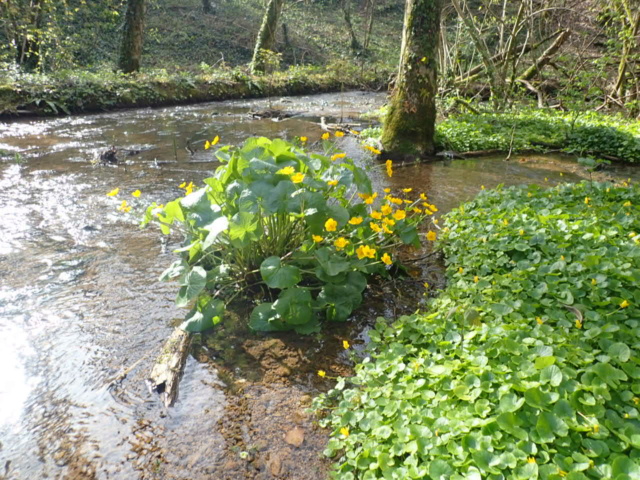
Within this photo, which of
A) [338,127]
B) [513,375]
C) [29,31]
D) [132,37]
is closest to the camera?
[513,375]

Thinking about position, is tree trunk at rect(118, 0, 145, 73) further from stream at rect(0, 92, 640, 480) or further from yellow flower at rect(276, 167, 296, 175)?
yellow flower at rect(276, 167, 296, 175)

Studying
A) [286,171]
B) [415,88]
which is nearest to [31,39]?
[415,88]

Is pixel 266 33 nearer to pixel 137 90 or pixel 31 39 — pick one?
pixel 137 90

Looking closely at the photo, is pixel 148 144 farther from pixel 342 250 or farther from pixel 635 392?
pixel 635 392

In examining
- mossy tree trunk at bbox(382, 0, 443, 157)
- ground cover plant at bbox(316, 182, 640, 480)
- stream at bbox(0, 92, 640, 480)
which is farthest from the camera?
mossy tree trunk at bbox(382, 0, 443, 157)

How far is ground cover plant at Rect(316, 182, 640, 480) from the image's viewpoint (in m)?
1.53

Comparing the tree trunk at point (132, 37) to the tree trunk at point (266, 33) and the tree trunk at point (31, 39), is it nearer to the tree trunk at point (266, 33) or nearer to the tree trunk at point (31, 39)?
the tree trunk at point (31, 39)

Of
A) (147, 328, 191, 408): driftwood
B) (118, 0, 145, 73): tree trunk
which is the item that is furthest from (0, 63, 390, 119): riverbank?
(147, 328, 191, 408): driftwood

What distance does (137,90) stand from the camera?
1196 cm

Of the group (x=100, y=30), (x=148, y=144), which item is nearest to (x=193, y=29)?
(x=100, y=30)

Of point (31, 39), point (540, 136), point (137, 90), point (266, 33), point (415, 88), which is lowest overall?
point (540, 136)

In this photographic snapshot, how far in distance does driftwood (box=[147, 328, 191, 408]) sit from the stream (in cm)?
5

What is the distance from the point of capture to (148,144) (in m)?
7.93

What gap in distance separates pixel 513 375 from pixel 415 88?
5.36 meters
